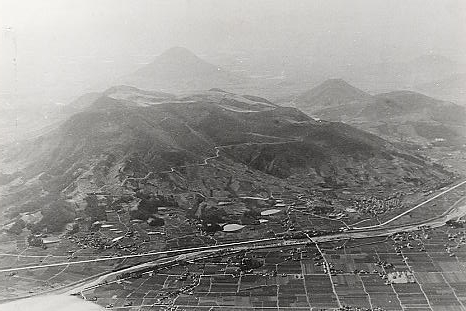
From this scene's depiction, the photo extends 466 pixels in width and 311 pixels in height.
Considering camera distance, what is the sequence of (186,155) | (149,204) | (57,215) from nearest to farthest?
Result: (57,215) → (149,204) → (186,155)

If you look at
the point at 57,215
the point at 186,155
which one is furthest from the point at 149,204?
the point at 186,155

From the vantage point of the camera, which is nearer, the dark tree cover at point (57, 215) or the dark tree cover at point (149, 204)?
the dark tree cover at point (57, 215)

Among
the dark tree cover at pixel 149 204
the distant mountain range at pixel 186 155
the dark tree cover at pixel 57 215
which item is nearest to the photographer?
the dark tree cover at pixel 57 215

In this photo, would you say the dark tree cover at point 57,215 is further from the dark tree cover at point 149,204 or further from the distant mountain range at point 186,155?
the dark tree cover at point 149,204

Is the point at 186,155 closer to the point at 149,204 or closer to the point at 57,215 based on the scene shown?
the point at 149,204

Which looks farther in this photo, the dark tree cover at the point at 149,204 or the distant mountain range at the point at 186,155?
the distant mountain range at the point at 186,155

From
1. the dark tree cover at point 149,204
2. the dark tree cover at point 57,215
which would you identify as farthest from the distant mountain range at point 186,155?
the dark tree cover at point 149,204

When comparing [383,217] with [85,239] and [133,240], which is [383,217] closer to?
[133,240]

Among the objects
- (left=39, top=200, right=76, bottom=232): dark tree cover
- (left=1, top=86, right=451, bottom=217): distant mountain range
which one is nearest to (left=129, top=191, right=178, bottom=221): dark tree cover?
(left=1, top=86, right=451, bottom=217): distant mountain range

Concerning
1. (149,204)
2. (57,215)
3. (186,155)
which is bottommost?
(57,215)

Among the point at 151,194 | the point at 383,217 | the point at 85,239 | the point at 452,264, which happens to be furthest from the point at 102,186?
the point at 452,264

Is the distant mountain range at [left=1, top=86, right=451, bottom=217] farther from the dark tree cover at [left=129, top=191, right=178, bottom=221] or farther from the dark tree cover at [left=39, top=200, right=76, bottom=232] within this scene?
the dark tree cover at [left=129, top=191, right=178, bottom=221]

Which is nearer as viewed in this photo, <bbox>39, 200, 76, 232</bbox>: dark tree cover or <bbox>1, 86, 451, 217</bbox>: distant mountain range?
<bbox>39, 200, 76, 232</bbox>: dark tree cover

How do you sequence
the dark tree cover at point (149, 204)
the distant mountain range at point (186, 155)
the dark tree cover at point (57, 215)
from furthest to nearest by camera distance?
the distant mountain range at point (186, 155), the dark tree cover at point (149, 204), the dark tree cover at point (57, 215)
